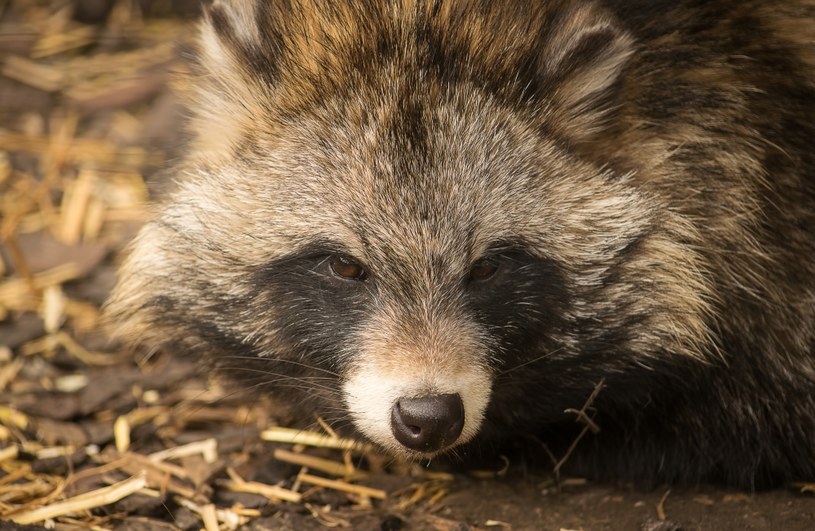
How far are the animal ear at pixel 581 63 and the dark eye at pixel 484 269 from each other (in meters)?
0.68

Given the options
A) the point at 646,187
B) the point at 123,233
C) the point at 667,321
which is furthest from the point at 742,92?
the point at 123,233

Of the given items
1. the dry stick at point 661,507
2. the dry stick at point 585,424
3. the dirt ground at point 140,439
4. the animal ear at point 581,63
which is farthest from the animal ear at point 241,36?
the dry stick at point 661,507

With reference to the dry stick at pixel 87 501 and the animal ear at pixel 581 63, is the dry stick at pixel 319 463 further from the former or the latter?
the animal ear at pixel 581 63

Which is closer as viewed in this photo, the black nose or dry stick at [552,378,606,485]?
the black nose

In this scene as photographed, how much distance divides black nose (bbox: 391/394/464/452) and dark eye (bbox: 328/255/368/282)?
57cm

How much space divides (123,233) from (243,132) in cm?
288

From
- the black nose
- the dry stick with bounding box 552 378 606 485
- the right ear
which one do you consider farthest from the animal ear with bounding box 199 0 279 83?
the dry stick with bounding box 552 378 606 485

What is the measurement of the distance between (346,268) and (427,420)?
2.39ft

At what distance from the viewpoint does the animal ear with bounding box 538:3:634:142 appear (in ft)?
14.2

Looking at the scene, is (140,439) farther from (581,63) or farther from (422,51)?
(581,63)

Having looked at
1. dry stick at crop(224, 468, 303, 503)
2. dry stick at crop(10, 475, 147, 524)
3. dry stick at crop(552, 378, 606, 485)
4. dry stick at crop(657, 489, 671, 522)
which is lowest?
dry stick at crop(10, 475, 147, 524)

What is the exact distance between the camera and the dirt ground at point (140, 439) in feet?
15.8

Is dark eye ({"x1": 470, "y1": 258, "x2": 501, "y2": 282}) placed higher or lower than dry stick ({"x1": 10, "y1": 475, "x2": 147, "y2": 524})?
higher

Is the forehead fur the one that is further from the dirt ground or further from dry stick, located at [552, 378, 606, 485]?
dry stick, located at [552, 378, 606, 485]
